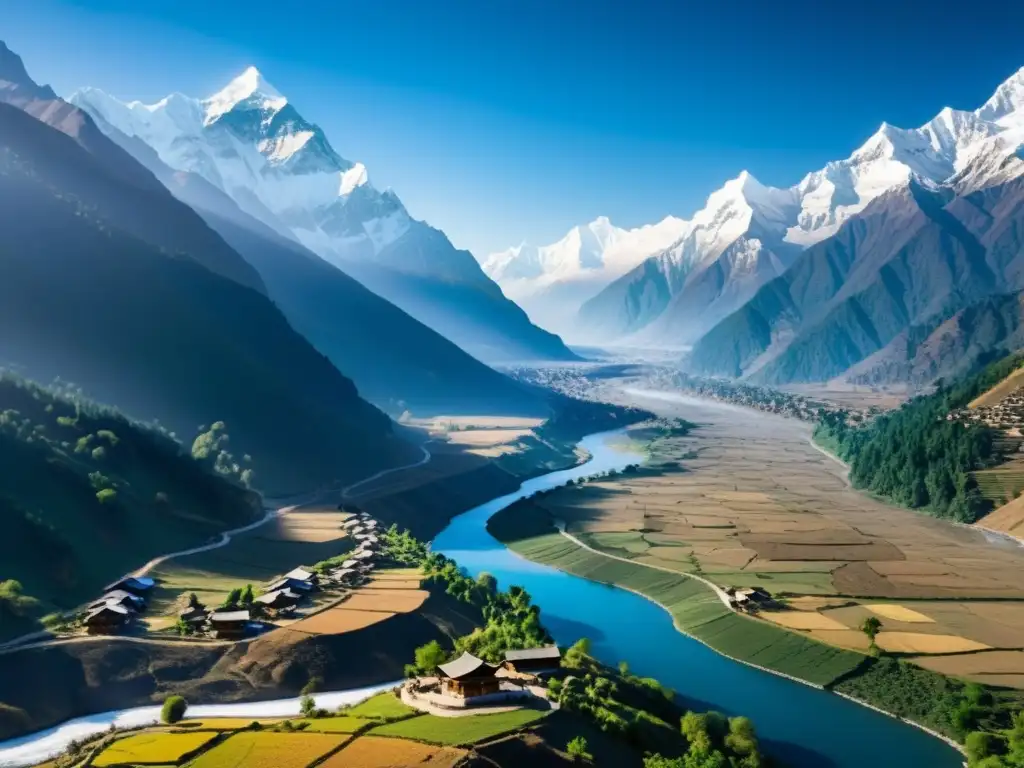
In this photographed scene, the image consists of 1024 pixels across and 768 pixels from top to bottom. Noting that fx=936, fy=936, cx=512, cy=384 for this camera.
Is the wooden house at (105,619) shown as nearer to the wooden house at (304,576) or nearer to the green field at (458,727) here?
the wooden house at (304,576)

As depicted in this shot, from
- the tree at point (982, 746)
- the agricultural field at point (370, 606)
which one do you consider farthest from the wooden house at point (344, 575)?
the tree at point (982, 746)

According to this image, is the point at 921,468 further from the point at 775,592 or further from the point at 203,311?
the point at 203,311

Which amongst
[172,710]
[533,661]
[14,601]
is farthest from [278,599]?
[533,661]

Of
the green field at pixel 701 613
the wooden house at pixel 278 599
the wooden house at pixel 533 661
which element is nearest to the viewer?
the wooden house at pixel 533 661

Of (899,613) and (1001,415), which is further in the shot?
(1001,415)

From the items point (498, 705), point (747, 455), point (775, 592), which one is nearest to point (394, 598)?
point (498, 705)

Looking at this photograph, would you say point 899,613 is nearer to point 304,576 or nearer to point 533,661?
point 533,661
